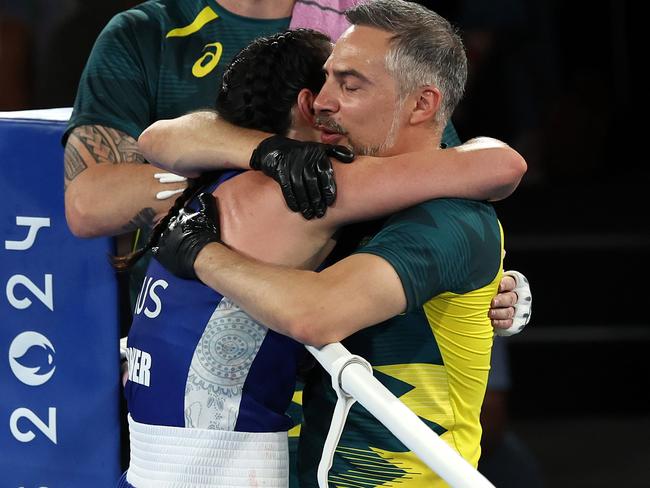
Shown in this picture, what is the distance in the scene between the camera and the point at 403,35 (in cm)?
183

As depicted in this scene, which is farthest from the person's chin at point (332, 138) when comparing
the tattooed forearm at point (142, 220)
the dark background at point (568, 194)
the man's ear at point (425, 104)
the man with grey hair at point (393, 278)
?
the dark background at point (568, 194)

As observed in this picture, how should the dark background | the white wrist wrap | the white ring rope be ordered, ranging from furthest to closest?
the dark background < the white wrist wrap < the white ring rope

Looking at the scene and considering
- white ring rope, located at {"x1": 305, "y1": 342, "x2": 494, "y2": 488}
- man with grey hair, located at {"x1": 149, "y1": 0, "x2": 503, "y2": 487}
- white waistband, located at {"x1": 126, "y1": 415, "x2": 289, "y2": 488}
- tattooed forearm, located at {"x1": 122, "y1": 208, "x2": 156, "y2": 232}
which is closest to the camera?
white ring rope, located at {"x1": 305, "y1": 342, "x2": 494, "y2": 488}

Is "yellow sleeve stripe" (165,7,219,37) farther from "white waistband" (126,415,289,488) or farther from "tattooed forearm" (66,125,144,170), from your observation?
"white waistband" (126,415,289,488)

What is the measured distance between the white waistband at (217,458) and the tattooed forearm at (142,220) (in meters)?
0.49

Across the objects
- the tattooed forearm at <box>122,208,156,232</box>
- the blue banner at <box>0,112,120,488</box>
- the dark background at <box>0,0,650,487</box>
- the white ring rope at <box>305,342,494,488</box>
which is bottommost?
the dark background at <box>0,0,650,487</box>

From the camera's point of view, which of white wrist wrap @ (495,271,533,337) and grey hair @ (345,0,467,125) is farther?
white wrist wrap @ (495,271,533,337)

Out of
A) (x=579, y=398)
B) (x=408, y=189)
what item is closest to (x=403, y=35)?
(x=408, y=189)

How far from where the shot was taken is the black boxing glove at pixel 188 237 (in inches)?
67.6

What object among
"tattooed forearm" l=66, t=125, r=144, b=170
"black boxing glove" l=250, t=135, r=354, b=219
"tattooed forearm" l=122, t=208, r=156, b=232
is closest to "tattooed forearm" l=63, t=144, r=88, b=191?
"tattooed forearm" l=66, t=125, r=144, b=170

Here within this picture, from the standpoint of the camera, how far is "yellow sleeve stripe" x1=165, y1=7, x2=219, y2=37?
7.79ft

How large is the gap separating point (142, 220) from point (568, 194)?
353cm

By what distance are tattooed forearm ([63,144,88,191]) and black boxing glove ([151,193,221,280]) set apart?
491 mm

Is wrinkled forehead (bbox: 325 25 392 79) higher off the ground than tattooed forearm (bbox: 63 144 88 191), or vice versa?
wrinkled forehead (bbox: 325 25 392 79)
